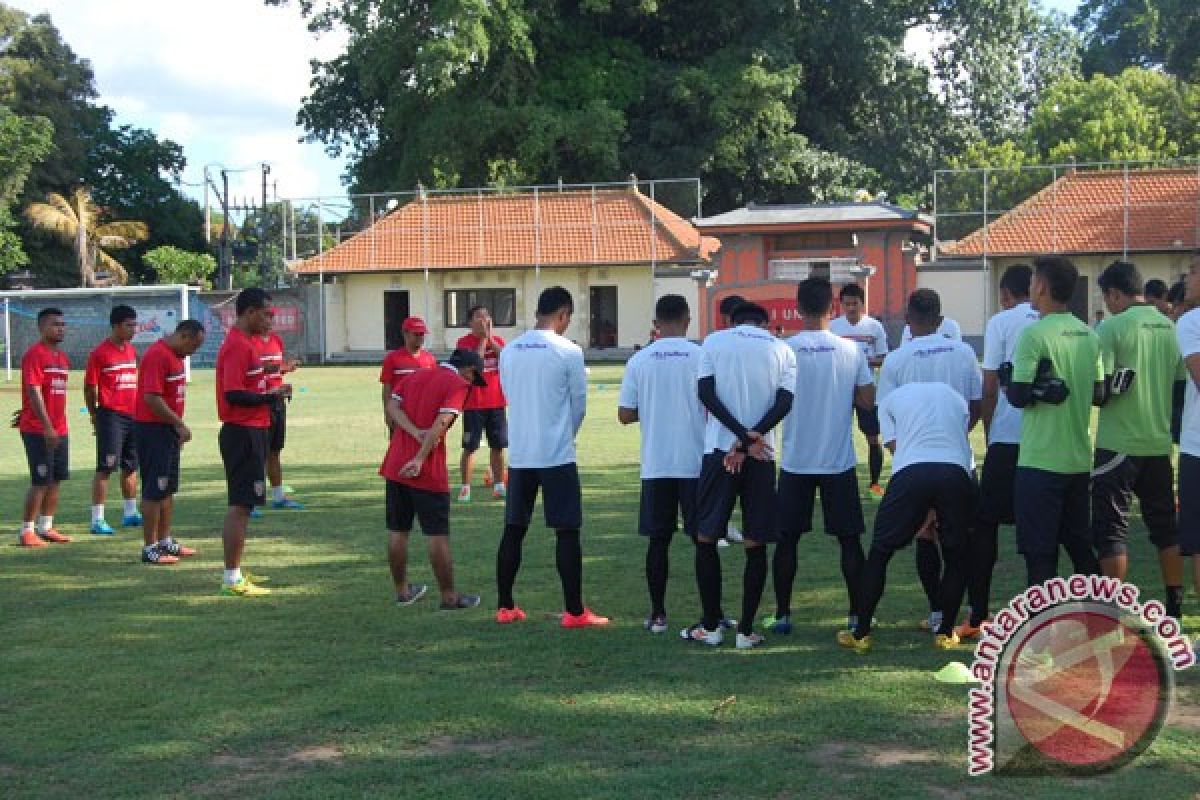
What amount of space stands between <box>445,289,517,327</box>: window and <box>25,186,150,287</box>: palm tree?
17.5 meters

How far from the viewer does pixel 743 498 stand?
24.5ft

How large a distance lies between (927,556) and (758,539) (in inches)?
38.6

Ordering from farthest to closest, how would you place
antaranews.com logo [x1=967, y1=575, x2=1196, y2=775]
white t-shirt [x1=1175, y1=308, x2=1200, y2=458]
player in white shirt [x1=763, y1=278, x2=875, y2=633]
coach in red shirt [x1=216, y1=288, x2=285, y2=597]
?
coach in red shirt [x1=216, y1=288, x2=285, y2=597]
player in white shirt [x1=763, y1=278, x2=875, y2=633]
white t-shirt [x1=1175, y1=308, x2=1200, y2=458]
antaranews.com logo [x1=967, y1=575, x2=1196, y2=775]

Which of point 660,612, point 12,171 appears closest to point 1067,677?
point 660,612

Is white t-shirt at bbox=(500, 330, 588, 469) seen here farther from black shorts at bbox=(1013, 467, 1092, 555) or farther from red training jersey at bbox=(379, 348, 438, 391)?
red training jersey at bbox=(379, 348, 438, 391)

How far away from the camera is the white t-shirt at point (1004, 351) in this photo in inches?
309

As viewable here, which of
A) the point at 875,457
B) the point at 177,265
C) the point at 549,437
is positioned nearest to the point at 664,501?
the point at 549,437

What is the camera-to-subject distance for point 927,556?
758cm

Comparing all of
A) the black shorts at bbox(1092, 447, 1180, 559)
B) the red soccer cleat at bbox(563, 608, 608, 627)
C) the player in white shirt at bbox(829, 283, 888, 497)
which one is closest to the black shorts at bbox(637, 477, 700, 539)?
the red soccer cleat at bbox(563, 608, 608, 627)

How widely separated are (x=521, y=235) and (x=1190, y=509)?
136ft

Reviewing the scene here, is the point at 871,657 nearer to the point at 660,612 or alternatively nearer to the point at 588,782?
the point at 660,612

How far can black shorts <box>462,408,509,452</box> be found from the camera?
1341cm

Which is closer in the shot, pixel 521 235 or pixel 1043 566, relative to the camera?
pixel 1043 566

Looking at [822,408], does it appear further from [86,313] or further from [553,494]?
[86,313]
